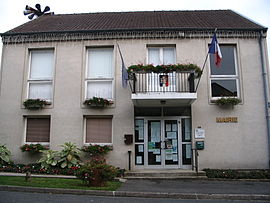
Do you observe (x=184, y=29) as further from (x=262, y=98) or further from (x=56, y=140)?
(x=56, y=140)

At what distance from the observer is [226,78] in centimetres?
1202

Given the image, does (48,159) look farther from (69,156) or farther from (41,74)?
(41,74)

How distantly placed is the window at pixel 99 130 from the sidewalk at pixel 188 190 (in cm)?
353

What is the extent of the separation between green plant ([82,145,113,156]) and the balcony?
2441 mm

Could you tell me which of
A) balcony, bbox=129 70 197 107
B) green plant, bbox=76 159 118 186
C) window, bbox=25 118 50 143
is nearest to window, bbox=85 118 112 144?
balcony, bbox=129 70 197 107

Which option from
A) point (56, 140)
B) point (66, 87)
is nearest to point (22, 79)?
point (66, 87)

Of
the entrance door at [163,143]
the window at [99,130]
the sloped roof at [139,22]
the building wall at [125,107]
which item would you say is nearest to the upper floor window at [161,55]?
the building wall at [125,107]

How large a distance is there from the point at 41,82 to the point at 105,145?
15.3ft

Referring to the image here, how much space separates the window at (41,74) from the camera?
41.2 feet

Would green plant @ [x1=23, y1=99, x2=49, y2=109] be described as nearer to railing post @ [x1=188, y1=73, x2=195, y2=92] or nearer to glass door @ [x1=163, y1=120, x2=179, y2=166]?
glass door @ [x1=163, y1=120, x2=179, y2=166]

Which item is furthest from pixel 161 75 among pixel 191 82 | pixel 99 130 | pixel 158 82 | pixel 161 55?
pixel 99 130

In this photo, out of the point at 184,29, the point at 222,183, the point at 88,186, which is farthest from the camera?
the point at 184,29

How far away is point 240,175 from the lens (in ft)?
33.3

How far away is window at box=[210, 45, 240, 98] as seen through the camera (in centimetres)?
1191
